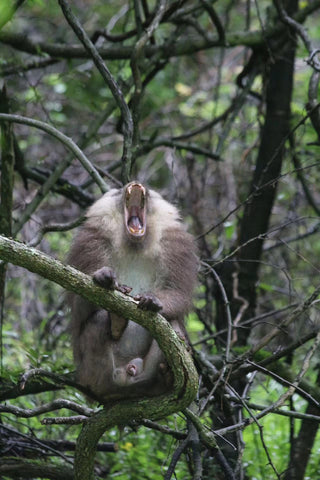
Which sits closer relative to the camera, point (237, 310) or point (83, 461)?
point (83, 461)

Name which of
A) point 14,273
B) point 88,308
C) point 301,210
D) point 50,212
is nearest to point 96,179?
point 88,308

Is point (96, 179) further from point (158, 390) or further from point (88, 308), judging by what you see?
point (158, 390)

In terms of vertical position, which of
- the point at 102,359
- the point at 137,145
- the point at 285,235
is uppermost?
the point at 285,235

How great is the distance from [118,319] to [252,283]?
2516 mm

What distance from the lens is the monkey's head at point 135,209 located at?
4535 mm

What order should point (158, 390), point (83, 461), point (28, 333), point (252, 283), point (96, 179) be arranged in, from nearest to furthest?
point (83, 461) → point (158, 390) → point (96, 179) → point (252, 283) → point (28, 333)

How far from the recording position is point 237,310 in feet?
20.9

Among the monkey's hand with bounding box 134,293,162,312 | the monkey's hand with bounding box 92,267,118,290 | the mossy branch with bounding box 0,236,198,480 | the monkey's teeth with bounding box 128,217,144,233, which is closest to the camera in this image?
the mossy branch with bounding box 0,236,198,480

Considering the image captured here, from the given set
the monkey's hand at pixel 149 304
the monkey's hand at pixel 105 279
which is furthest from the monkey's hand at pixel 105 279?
the monkey's hand at pixel 149 304

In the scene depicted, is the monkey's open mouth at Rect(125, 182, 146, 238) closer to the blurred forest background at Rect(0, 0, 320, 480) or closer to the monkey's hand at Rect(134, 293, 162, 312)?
the blurred forest background at Rect(0, 0, 320, 480)

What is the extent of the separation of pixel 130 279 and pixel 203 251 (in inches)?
81.3

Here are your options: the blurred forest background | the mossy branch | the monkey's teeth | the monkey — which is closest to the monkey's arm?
the monkey

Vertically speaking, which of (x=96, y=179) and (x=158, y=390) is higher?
(x=96, y=179)

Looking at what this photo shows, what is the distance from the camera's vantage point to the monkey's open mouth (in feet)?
15.0
